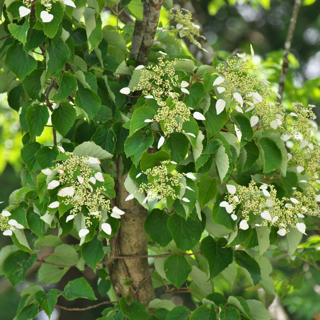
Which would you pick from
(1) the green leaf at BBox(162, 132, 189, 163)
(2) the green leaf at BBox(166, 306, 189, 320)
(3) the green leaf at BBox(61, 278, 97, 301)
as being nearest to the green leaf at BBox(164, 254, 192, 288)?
(2) the green leaf at BBox(166, 306, 189, 320)

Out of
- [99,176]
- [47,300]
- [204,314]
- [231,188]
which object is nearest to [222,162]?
[231,188]

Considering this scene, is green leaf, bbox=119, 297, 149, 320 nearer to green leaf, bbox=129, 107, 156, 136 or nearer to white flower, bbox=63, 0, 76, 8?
green leaf, bbox=129, 107, 156, 136

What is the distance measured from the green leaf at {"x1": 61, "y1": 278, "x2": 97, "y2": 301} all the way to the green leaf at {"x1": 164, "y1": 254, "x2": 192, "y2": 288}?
144mm

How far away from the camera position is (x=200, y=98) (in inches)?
19.1

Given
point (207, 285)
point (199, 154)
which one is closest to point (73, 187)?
point (199, 154)

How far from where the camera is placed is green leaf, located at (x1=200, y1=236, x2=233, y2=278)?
0.58 metres

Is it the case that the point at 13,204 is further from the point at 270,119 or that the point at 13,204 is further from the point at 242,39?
the point at 242,39

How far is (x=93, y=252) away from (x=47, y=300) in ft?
0.39

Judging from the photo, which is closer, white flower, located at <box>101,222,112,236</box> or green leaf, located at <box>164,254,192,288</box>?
white flower, located at <box>101,222,112,236</box>

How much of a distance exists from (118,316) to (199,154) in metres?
0.37

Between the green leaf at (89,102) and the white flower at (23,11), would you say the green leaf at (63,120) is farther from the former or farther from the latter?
the white flower at (23,11)

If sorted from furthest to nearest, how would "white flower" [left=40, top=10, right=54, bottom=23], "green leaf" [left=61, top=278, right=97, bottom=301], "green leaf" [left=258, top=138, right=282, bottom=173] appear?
"green leaf" [left=61, top=278, right=97, bottom=301], "green leaf" [left=258, top=138, right=282, bottom=173], "white flower" [left=40, top=10, right=54, bottom=23]

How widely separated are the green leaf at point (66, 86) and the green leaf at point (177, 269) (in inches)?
13.6

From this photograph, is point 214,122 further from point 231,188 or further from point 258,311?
point 258,311
